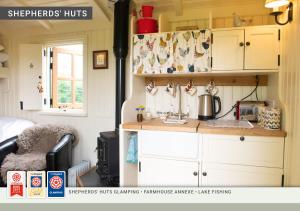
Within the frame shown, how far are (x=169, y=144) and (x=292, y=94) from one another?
0.91 metres

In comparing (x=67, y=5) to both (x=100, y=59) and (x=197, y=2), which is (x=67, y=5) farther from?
(x=197, y=2)

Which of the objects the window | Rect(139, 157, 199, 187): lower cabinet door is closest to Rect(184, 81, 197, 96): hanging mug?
Rect(139, 157, 199, 187): lower cabinet door

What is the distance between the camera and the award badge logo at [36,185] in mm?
1199

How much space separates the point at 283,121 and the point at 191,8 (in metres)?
1.41

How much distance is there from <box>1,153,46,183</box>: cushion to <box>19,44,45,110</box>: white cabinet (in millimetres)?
867

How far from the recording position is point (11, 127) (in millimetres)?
2648

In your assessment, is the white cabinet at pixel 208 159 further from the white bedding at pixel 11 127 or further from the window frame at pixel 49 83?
the white bedding at pixel 11 127

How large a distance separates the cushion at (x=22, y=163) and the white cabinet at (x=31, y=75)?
867mm

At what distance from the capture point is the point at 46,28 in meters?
2.81

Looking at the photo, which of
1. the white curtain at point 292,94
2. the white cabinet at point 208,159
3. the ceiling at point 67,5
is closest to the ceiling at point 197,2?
the ceiling at point 67,5

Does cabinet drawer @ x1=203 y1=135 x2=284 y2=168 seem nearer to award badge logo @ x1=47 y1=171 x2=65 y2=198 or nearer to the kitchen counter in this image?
the kitchen counter

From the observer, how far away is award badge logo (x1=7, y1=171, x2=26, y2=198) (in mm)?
1209

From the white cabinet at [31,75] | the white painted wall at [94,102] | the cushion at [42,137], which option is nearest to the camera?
the cushion at [42,137]

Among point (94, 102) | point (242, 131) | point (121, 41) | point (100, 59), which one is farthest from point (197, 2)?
point (94, 102)
